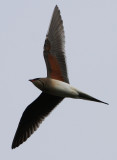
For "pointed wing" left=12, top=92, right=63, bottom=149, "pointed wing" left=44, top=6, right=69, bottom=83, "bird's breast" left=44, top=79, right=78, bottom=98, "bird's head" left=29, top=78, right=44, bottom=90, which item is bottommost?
Answer: "pointed wing" left=12, top=92, right=63, bottom=149

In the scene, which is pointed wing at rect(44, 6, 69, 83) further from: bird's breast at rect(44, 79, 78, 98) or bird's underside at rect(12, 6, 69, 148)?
bird's breast at rect(44, 79, 78, 98)

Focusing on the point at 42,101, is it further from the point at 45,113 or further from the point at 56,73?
the point at 56,73

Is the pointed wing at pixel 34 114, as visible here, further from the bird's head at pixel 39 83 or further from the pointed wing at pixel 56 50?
the bird's head at pixel 39 83

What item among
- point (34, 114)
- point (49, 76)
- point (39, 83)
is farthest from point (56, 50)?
point (34, 114)

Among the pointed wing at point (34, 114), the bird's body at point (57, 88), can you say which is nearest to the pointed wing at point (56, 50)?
the bird's body at point (57, 88)

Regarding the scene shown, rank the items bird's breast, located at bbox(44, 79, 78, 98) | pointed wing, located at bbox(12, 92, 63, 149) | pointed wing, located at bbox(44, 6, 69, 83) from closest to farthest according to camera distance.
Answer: bird's breast, located at bbox(44, 79, 78, 98) < pointed wing, located at bbox(44, 6, 69, 83) < pointed wing, located at bbox(12, 92, 63, 149)

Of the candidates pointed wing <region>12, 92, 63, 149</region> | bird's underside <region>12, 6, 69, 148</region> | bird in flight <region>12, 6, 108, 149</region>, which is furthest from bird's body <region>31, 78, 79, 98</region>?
pointed wing <region>12, 92, 63, 149</region>

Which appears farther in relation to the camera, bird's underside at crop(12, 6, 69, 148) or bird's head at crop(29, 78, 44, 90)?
bird's underside at crop(12, 6, 69, 148)

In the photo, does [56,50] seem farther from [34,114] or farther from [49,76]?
[34,114]
